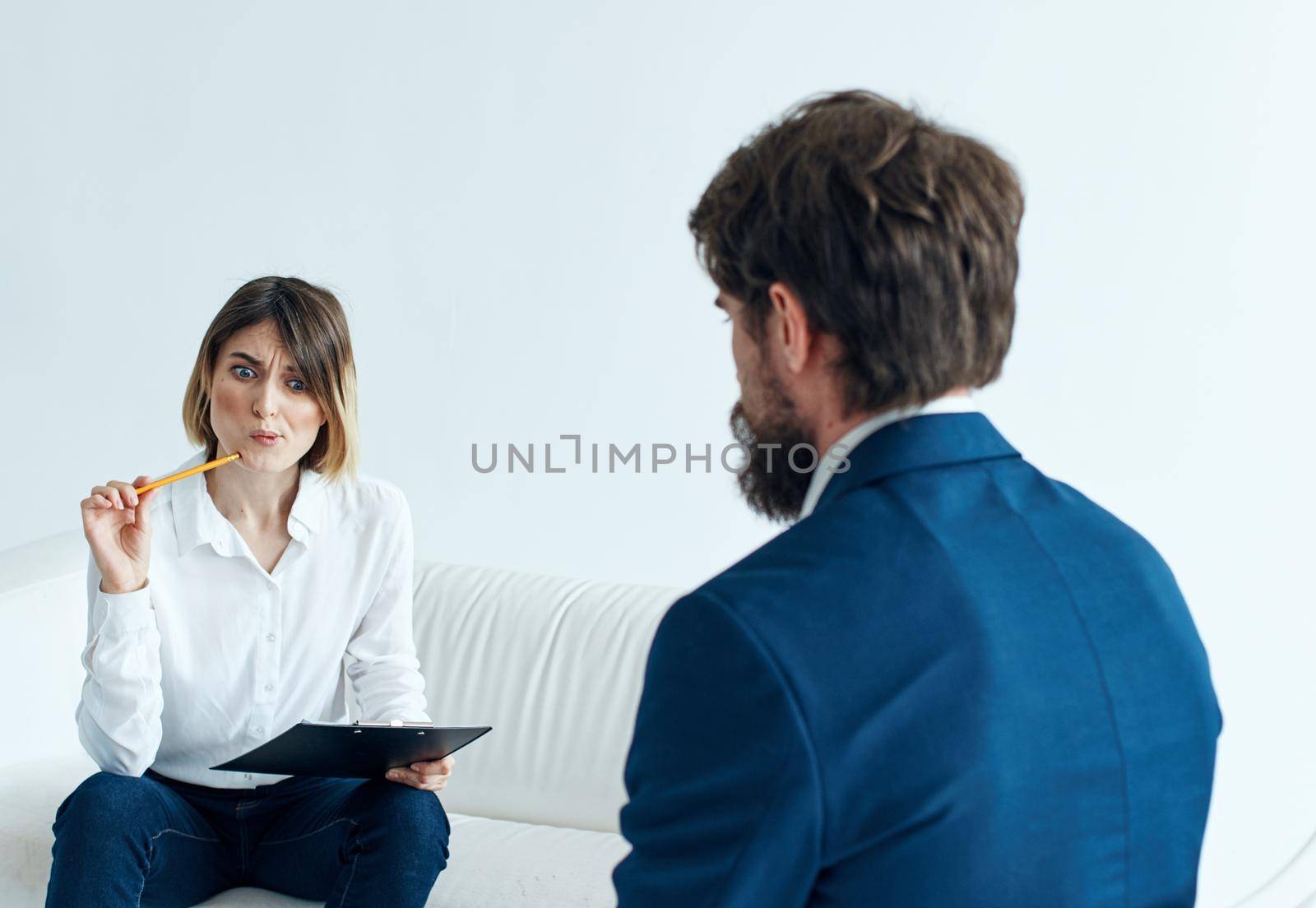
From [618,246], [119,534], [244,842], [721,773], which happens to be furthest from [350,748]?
[618,246]

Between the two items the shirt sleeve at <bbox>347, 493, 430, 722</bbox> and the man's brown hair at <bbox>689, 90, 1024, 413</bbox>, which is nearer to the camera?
the man's brown hair at <bbox>689, 90, 1024, 413</bbox>

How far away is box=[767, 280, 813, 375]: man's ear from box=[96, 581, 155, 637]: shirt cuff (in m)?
1.11

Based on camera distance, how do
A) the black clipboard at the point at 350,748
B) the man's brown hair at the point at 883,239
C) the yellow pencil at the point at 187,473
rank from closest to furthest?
the man's brown hair at the point at 883,239
the black clipboard at the point at 350,748
the yellow pencil at the point at 187,473

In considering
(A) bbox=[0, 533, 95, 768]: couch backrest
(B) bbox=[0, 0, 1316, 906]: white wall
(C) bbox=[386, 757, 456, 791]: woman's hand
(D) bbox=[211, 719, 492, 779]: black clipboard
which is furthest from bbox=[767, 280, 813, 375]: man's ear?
(A) bbox=[0, 533, 95, 768]: couch backrest

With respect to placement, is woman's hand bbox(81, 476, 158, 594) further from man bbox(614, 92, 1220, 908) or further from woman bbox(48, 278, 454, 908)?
man bbox(614, 92, 1220, 908)

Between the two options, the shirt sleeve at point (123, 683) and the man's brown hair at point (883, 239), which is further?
the shirt sleeve at point (123, 683)

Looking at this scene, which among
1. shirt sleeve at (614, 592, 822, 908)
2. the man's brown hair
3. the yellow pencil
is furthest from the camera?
the yellow pencil

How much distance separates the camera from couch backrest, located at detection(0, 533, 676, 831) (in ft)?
7.77

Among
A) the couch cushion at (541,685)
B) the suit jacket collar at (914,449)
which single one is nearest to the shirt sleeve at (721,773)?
the suit jacket collar at (914,449)

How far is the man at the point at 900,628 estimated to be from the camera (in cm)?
90

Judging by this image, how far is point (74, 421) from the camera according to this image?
352 centimetres

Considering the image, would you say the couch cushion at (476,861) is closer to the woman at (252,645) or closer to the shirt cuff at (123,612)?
the woman at (252,645)

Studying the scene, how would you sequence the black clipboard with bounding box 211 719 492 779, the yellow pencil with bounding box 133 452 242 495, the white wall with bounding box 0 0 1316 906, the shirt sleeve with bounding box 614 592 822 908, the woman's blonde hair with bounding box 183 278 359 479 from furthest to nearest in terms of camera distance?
the white wall with bounding box 0 0 1316 906 < the woman's blonde hair with bounding box 183 278 359 479 < the yellow pencil with bounding box 133 452 242 495 < the black clipboard with bounding box 211 719 492 779 < the shirt sleeve with bounding box 614 592 822 908

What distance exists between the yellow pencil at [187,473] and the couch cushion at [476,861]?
59 centimetres
